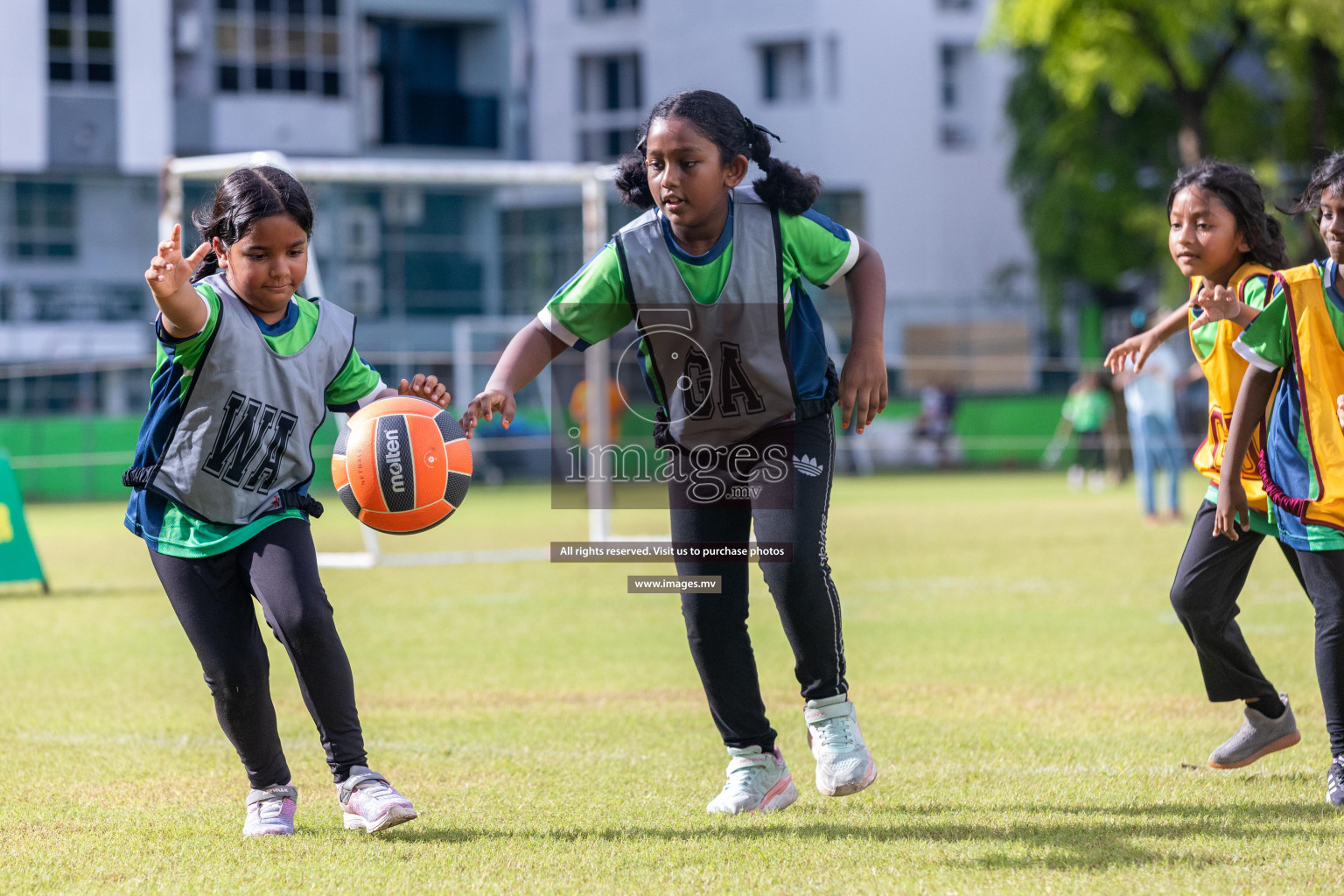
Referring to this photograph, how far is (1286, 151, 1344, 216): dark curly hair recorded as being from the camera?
4.27 meters

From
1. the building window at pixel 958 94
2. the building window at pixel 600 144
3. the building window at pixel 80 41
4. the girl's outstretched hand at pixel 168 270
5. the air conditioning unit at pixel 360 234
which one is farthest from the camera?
the building window at pixel 600 144


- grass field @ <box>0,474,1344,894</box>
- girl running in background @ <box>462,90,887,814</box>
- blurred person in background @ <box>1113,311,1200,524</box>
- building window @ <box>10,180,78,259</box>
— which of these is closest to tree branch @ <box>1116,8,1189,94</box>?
blurred person in background @ <box>1113,311,1200,524</box>

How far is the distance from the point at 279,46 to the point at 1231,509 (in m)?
31.6

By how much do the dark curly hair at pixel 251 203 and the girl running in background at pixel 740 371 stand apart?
68 centimetres

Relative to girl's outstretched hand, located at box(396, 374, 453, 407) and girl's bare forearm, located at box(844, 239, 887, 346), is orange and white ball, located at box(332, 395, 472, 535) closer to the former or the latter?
girl's outstretched hand, located at box(396, 374, 453, 407)

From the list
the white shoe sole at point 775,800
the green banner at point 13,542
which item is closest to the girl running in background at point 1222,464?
the white shoe sole at point 775,800

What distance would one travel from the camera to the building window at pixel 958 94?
39.5 m

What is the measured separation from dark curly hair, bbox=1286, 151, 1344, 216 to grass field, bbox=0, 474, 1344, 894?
63.8 inches

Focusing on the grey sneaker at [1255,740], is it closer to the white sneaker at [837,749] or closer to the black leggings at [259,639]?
the white sneaker at [837,749]

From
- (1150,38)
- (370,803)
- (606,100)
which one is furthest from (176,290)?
(606,100)

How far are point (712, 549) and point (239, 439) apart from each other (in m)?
1.28

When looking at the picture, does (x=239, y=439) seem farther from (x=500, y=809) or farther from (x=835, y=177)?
(x=835, y=177)

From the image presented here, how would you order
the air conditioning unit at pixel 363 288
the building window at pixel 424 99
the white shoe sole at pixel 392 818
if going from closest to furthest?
the white shoe sole at pixel 392 818 < the air conditioning unit at pixel 363 288 < the building window at pixel 424 99

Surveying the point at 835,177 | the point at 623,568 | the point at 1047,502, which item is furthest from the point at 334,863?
the point at 835,177
